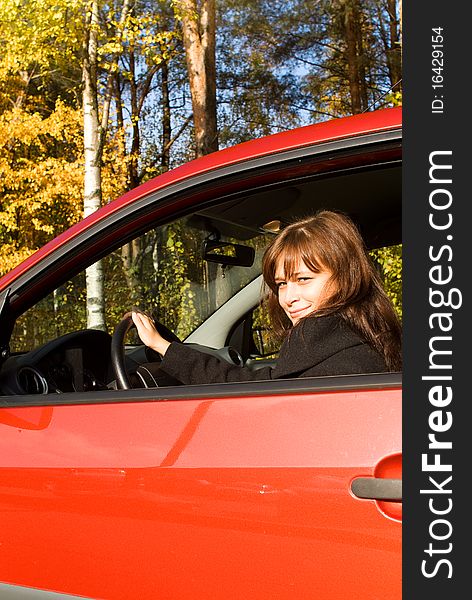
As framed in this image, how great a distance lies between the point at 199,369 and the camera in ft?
7.33

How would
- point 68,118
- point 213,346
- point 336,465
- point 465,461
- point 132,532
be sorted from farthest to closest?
1. point 68,118
2. point 213,346
3. point 132,532
4. point 336,465
5. point 465,461

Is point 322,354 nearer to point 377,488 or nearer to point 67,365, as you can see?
point 377,488

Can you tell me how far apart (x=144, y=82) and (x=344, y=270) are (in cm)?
2753

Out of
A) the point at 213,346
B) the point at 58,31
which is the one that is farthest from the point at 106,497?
the point at 58,31

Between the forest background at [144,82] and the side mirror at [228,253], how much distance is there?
15.1ft

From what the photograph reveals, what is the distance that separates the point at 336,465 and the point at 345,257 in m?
0.82

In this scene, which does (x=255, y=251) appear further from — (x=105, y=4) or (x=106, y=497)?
(x=105, y=4)

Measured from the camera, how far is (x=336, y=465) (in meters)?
1.52

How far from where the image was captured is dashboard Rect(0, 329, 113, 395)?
97.0 inches

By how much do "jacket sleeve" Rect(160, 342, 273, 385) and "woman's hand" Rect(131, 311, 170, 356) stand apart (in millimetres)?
100

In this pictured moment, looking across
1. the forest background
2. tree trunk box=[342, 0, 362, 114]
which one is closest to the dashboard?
the forest background

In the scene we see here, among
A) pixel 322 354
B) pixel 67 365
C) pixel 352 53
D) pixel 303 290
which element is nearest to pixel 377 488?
pixel 322 354

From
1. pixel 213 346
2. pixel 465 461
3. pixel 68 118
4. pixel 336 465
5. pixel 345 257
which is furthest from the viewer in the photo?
pixel 68 118

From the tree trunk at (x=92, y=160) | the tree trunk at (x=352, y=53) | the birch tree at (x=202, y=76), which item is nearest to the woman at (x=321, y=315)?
the tree trunk at (x=92, y=160)
